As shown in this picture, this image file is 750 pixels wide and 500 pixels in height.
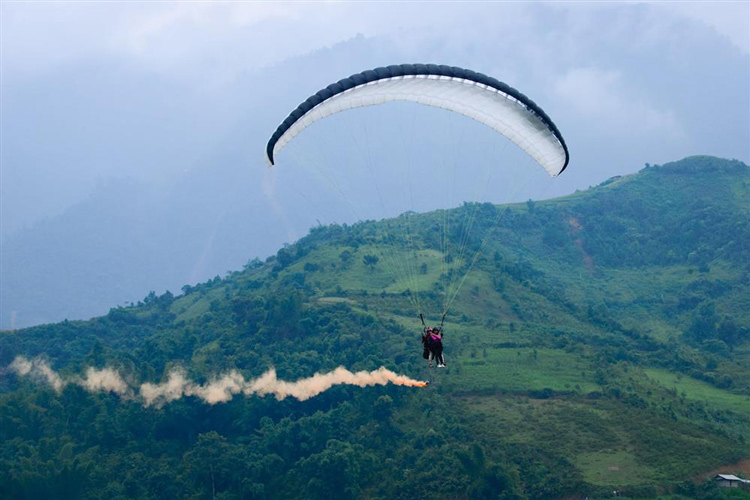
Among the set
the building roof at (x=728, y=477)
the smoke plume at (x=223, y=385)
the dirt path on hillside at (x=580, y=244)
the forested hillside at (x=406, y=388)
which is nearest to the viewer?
the building roof at (x=728, y=477)

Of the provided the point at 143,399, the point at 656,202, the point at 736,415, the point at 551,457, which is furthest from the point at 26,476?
the point at 656,202

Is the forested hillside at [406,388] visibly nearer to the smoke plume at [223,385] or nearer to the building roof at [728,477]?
the smoke plume at [223,385]

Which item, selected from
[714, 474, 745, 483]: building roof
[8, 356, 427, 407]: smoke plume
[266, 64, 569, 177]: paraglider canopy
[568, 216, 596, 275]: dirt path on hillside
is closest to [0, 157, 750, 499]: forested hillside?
[8, 356, 427, 407]: smoke plume

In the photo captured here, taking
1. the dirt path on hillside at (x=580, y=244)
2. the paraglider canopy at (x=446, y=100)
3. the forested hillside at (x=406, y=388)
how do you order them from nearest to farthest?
the paraglider canopy at (x=446, y=100) → the forested hillside at (x=406, y=388) → the dirt path on hillside at (x=580, y=244)

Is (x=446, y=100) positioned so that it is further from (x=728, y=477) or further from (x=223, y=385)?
(x=223, y=385)

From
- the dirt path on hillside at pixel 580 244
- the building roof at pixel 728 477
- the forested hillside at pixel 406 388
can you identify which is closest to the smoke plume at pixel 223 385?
the forested hillside at pixel 406 388

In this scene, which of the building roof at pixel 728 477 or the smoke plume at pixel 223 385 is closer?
the building roof at pixel 728 477

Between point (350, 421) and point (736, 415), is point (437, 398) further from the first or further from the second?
point (736, 415)
